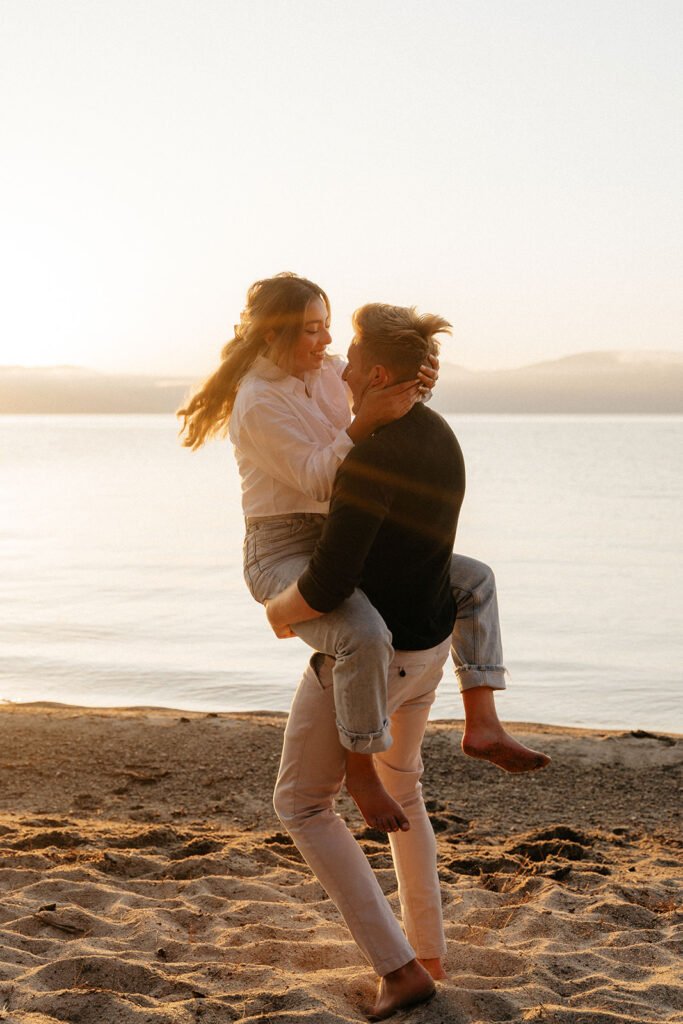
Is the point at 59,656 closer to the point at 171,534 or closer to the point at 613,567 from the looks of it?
the point at 613,567

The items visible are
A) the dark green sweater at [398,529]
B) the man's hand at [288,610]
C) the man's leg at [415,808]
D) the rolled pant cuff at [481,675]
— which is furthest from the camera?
the rolled pant cuff at [481,675]

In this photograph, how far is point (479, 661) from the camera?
134 inches

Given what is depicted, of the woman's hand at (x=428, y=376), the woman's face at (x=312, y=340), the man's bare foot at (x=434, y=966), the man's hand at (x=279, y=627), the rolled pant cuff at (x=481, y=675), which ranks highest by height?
the woman's face at (x=312, y=340)

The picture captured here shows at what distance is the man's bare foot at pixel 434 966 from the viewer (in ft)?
11.7

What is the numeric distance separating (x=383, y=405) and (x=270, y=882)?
2.92m

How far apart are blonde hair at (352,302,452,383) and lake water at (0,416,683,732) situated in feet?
23.1

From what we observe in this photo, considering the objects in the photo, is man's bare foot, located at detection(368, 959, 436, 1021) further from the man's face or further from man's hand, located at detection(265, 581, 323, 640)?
the man's face

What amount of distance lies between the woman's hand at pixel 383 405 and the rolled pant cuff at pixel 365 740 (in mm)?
830

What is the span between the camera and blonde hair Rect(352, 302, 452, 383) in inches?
116

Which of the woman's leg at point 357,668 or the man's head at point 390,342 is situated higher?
the man's head at point 390,342

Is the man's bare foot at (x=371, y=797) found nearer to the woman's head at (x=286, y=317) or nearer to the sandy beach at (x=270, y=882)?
the sandy beach at (x=270, y=882)

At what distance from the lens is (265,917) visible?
4.35 m

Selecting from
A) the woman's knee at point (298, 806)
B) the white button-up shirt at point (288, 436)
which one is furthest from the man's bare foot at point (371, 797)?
the white button-up shirt at point (288, 436)

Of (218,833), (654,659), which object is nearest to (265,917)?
(218,833)
